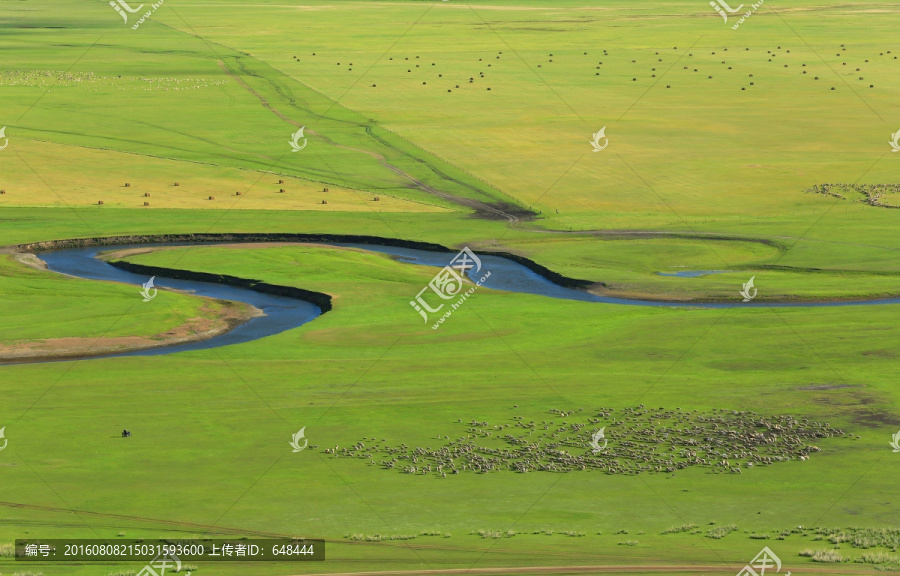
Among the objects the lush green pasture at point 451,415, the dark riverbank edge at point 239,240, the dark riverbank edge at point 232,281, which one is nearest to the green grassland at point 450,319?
the lush green pasture at point 451,415

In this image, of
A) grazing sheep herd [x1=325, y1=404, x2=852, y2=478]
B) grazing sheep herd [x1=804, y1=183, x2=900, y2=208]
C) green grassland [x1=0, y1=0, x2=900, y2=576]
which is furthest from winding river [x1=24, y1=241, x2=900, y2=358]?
grazing sheep herd [x1=804, y1=183, x2=900, y2=208]

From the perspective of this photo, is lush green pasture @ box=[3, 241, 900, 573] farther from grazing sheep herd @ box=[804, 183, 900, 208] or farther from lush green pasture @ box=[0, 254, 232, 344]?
grazing sheep herd @ box=[804, 183, 900, 208]

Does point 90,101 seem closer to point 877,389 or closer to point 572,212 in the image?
point 572,212

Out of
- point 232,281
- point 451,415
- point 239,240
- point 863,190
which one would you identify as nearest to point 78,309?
point 232,281

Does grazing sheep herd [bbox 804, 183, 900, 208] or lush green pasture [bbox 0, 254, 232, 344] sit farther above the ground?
grazing sheep herd [bbox 804, 183, 900, 208]

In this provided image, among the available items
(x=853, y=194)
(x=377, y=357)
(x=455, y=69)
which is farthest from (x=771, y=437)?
(x=455, y=69)

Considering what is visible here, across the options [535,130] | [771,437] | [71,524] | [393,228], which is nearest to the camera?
[71,524]
